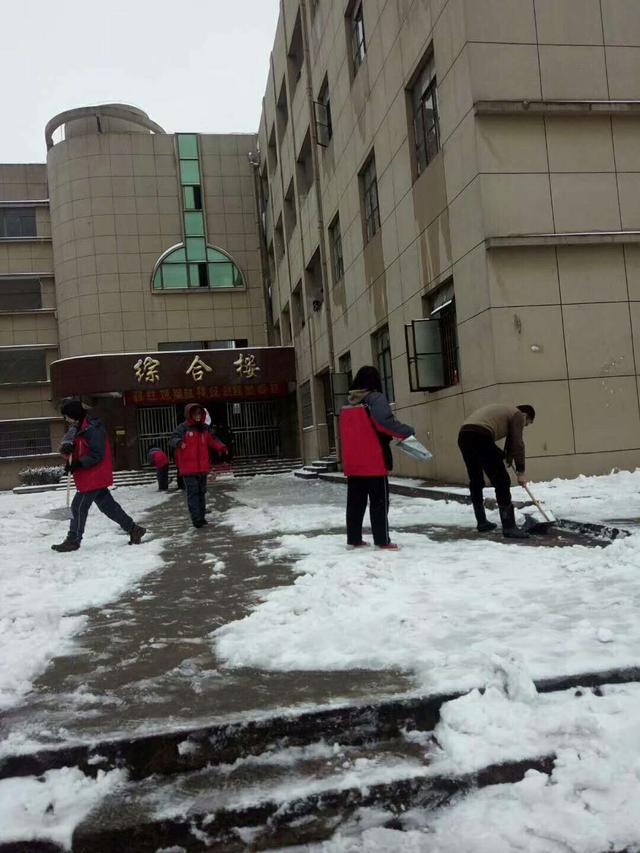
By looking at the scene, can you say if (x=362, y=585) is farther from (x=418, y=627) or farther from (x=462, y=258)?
(x=462, y=258)

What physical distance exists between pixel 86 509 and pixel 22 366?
27.1 meters

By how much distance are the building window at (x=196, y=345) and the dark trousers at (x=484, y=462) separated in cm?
2484

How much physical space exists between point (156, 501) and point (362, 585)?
1198 centimetres

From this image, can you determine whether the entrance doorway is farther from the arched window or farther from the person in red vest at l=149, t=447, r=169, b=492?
the person in red vest at l=149, t=447, r=169, b=492

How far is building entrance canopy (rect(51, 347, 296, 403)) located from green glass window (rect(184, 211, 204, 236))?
7.50m

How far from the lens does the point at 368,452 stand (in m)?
6.43

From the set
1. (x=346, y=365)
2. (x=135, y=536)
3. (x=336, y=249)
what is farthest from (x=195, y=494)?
(x=336, y=249)

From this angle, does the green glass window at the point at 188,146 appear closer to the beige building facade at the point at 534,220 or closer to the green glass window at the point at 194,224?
the green glass window at the point at 194,224

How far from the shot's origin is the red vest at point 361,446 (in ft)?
21.0

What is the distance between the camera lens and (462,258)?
1144cm

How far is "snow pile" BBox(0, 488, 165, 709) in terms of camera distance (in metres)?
3.72

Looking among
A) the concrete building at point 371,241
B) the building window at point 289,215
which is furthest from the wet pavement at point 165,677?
the building window at point 289,215

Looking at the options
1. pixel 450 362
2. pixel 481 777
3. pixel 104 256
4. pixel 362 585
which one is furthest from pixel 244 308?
pixel 481 777

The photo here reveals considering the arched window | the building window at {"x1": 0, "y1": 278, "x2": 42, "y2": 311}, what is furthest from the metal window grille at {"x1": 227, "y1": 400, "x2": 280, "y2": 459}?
the building window at {"x1": 0, "y1": 278, "x2": 42, "y2": 311}
